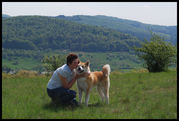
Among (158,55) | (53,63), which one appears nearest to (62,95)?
(158,55)

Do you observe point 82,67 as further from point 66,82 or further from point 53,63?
point 53,63

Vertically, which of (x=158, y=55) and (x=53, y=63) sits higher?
(x=158, y=55)

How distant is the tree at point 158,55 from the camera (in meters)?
28.7

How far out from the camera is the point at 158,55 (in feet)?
94.7

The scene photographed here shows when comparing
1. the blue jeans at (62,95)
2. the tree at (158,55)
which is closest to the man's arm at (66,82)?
the blue jeans at (62,95)

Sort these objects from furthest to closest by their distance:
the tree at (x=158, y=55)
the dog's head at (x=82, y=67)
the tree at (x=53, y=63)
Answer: the tree at (x=53, y=63)
the tree at (x=158, y=55)
the dog's head at (x=82, y=67)

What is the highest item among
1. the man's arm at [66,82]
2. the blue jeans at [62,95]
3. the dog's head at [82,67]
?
the dog's head at [82,67]

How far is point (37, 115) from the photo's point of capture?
7.98 meters

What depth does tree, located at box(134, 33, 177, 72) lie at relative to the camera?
28.7 m

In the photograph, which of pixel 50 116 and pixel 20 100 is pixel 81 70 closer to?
pixel 50 116

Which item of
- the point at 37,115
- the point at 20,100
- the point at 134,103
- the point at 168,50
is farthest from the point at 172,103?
the point at 168,50

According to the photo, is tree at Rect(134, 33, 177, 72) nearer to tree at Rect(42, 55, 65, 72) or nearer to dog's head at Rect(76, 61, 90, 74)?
tree at Rect(42, 55, 65, 72)

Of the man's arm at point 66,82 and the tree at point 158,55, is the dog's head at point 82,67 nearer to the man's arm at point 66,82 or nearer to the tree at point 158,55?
the man's arm at point 66,82

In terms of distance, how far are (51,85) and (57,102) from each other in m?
0.70
